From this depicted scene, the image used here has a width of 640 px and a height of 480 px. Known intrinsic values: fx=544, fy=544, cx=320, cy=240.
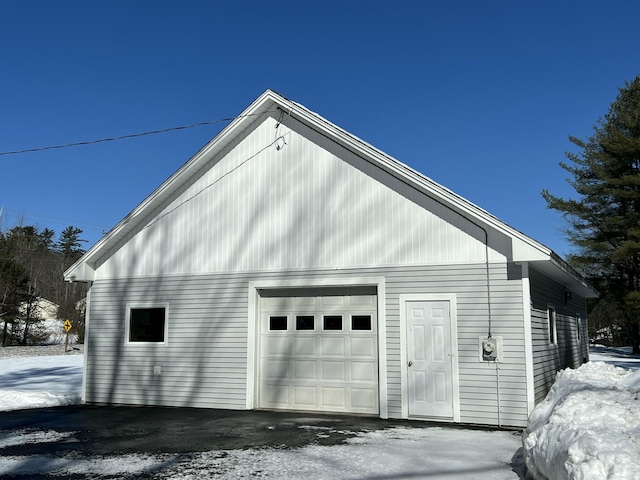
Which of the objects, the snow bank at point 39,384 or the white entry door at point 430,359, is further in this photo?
the snow bank at point 39,384

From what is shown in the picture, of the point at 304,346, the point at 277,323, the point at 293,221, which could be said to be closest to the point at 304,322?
the point at 304,346

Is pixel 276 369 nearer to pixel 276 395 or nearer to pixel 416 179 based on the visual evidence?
pixel 276 395

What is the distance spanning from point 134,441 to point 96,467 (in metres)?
1.50

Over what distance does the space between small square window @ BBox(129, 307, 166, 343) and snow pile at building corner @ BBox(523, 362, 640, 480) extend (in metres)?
8.06

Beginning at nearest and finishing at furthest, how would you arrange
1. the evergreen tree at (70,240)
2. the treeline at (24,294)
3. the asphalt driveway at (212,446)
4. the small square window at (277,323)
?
the asphalt driveway at (212,446) → the small square window at (277,323) → the treeline at (24,294) → the evergreen tree at (70,240)

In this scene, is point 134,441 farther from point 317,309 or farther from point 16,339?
point 16,339

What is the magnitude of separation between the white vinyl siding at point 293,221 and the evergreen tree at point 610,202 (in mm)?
19335

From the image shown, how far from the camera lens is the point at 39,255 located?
158ft

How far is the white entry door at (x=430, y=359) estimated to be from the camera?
30.3 feet

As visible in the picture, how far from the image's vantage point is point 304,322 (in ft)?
34.9

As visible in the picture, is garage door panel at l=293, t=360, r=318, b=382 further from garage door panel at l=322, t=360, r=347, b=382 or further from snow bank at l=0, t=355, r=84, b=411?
snow bank at l=0, t=355, r=84, b=411

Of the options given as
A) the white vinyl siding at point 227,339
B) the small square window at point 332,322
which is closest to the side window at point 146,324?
the white vinyl siding at point 227,339

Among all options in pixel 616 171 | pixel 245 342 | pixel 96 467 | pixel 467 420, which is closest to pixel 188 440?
pixel 96 467

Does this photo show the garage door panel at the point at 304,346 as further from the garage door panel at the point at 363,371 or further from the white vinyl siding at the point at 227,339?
the white vinyl siding at the point at 227,339
